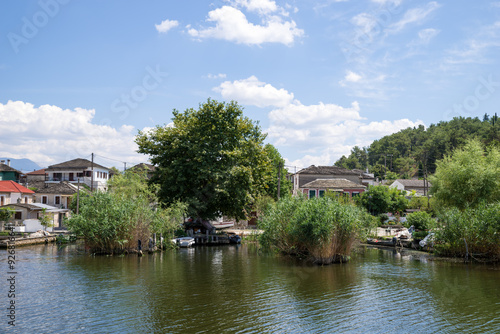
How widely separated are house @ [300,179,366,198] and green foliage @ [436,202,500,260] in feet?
121

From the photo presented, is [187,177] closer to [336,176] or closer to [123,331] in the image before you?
[123,331]

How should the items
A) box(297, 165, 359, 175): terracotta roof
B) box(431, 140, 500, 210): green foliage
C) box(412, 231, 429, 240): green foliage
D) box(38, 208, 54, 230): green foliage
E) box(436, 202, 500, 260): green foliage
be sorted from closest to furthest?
1. box(436, 202, 500, 260): green foliage
2. box(431, 140, 500, 210): green foliage
3. box(412, 231, 429, 240): green foliage
4. box(38, 208, 54, 230): green foliage
5. box(297, 165, 359, 175): terracotta roof

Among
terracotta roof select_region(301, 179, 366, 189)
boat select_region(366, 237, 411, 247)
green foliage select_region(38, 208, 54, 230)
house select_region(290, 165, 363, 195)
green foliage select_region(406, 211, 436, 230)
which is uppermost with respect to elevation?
house select_region(290, 165, 363, 195)

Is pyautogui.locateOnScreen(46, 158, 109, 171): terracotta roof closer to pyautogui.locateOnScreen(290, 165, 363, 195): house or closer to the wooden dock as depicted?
the wooden dock

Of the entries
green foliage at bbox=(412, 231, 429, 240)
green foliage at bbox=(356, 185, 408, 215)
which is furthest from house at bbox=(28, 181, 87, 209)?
green foliage at bbox=(412, 231, 429, 240)

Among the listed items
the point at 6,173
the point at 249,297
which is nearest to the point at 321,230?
the point at 249,297

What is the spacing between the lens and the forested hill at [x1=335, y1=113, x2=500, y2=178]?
99.0 metres

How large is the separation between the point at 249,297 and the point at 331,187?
176ft

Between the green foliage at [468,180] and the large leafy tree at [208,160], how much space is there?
1872 cm

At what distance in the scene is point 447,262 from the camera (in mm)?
30781

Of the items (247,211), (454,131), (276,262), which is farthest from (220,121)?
(454,131)

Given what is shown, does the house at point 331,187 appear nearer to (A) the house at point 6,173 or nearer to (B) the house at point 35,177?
(A) the house at point 6,173

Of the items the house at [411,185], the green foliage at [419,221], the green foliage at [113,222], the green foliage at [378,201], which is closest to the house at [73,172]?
the green foliage at [113,222]

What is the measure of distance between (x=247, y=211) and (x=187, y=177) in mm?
8738
